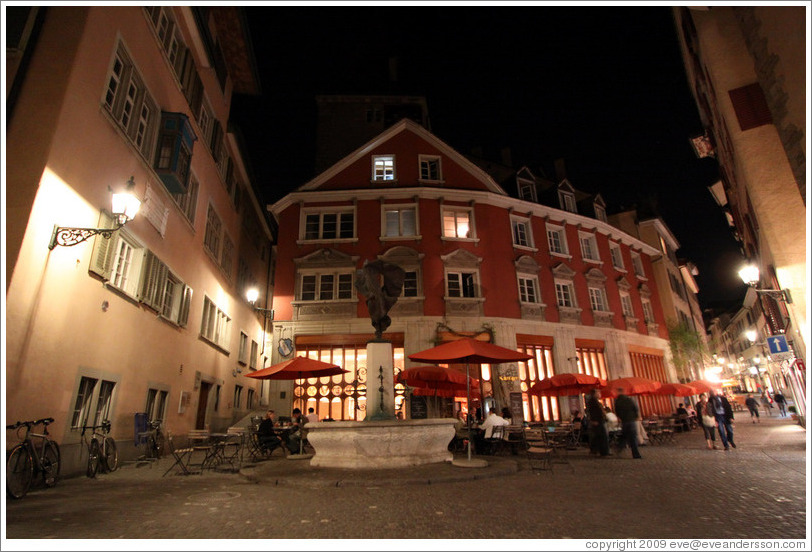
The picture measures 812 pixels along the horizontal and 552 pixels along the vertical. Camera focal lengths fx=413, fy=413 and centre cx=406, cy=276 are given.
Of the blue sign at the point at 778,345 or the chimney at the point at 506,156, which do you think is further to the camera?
the chimney at the point at 506,156

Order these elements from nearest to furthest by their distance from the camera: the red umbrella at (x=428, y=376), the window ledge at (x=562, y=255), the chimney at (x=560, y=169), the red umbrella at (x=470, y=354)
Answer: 1. the red umbrella at (x=470, y=354)
2. the red umbrella at (x=428, y=376)
3. the window ledge at (x=562, y=255)
4. the chimney at (x=560, y=169)

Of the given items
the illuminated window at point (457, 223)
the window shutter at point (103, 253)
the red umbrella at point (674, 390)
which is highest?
the illuminated window at point (457, 223)

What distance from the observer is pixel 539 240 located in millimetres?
23000

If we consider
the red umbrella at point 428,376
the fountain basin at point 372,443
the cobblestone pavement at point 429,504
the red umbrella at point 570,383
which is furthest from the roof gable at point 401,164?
the cobblestone pavement at point 429,504

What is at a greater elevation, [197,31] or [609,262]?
[197,31]

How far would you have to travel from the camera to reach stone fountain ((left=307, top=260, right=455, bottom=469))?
349 inches

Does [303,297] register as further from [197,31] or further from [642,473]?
[642,473]

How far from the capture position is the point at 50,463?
25.1ft

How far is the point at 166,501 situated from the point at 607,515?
627cm

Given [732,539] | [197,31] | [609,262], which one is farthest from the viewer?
[609,262]

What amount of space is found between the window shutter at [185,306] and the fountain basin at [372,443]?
8.44 meters

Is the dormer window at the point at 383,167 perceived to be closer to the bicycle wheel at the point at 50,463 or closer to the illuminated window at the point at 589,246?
the illuminated window at the point at 589,246

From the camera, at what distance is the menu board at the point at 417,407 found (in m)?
17.7

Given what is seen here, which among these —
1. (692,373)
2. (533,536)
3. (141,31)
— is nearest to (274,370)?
(533,536)
